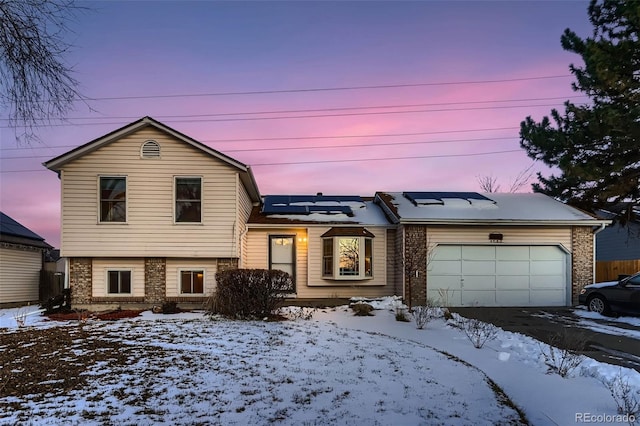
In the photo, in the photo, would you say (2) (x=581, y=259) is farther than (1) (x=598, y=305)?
Yes

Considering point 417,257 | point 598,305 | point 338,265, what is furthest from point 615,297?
point 338,265

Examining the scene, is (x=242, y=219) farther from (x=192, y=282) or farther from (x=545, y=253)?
(x=545, y=253)

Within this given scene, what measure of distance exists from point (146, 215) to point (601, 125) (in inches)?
634

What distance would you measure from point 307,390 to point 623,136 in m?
15.9

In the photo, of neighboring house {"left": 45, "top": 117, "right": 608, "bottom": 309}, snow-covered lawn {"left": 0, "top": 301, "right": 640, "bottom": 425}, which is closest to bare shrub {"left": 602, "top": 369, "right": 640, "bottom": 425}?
snow-covered lawn {"left": 0, "top": 301, "right": 640, "bottom": 425}

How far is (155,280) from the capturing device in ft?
49.8

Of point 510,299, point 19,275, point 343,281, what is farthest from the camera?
point 19,275

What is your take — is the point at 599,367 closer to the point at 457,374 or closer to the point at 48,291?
the point at 457,374

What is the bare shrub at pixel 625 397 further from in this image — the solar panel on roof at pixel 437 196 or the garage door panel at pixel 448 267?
the solar panel on roof at pixel 437 196

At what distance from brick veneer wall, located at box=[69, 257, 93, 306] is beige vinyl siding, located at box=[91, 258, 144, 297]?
147mm

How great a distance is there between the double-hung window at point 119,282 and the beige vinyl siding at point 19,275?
22.3 feet

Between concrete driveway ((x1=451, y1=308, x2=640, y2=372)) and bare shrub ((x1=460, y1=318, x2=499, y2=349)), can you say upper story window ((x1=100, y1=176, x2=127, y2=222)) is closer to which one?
bare shrub ((x1=460, y1=318, x2=499, y2=349))

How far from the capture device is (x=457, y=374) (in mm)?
6820

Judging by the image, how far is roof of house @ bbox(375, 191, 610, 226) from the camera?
54.7 feet
